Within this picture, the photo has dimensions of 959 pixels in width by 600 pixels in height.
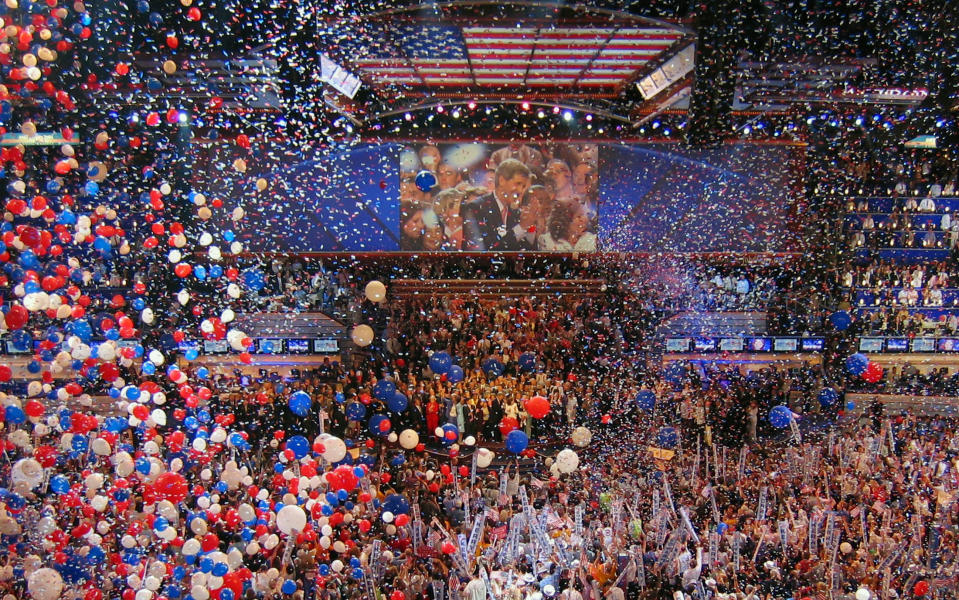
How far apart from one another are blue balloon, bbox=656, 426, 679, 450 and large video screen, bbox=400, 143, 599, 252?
3.67 metres

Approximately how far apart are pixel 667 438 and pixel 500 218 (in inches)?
177

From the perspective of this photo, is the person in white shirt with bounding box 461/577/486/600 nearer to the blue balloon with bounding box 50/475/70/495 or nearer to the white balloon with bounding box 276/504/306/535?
the white balloon with bounding box 276/504/306/535

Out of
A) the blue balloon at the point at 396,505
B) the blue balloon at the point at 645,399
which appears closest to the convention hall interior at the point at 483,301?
the blue balloon at the point at 396,505

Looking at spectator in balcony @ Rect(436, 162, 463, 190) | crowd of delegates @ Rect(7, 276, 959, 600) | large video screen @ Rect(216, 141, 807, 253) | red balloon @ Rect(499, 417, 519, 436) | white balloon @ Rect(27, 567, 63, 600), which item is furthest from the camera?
spectator in balcony @ Rect(436, 162, 463, 190)

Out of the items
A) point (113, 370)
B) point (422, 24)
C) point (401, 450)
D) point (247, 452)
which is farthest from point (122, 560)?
point (422, 24)

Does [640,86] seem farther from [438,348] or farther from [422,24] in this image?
[438,348]

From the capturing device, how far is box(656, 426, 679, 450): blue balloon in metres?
7.50

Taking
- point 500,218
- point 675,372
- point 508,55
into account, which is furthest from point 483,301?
point 508,55

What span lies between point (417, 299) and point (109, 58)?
6.05 m

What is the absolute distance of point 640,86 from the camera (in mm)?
8156

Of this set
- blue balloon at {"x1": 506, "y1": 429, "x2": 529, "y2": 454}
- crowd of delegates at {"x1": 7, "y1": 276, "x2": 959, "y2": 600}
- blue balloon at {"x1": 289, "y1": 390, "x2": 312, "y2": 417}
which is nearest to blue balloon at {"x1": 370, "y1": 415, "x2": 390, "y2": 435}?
crowd of delegates at {"x1": 7, "y1": 276, "x2": 959, "y2": 600}

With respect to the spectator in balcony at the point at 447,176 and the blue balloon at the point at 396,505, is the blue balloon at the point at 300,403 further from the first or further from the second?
the spectator in balcony at the point at 447,176

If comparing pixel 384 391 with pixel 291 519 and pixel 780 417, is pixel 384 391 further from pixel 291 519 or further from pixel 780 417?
pixel 780 417

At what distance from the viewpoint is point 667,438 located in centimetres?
752
